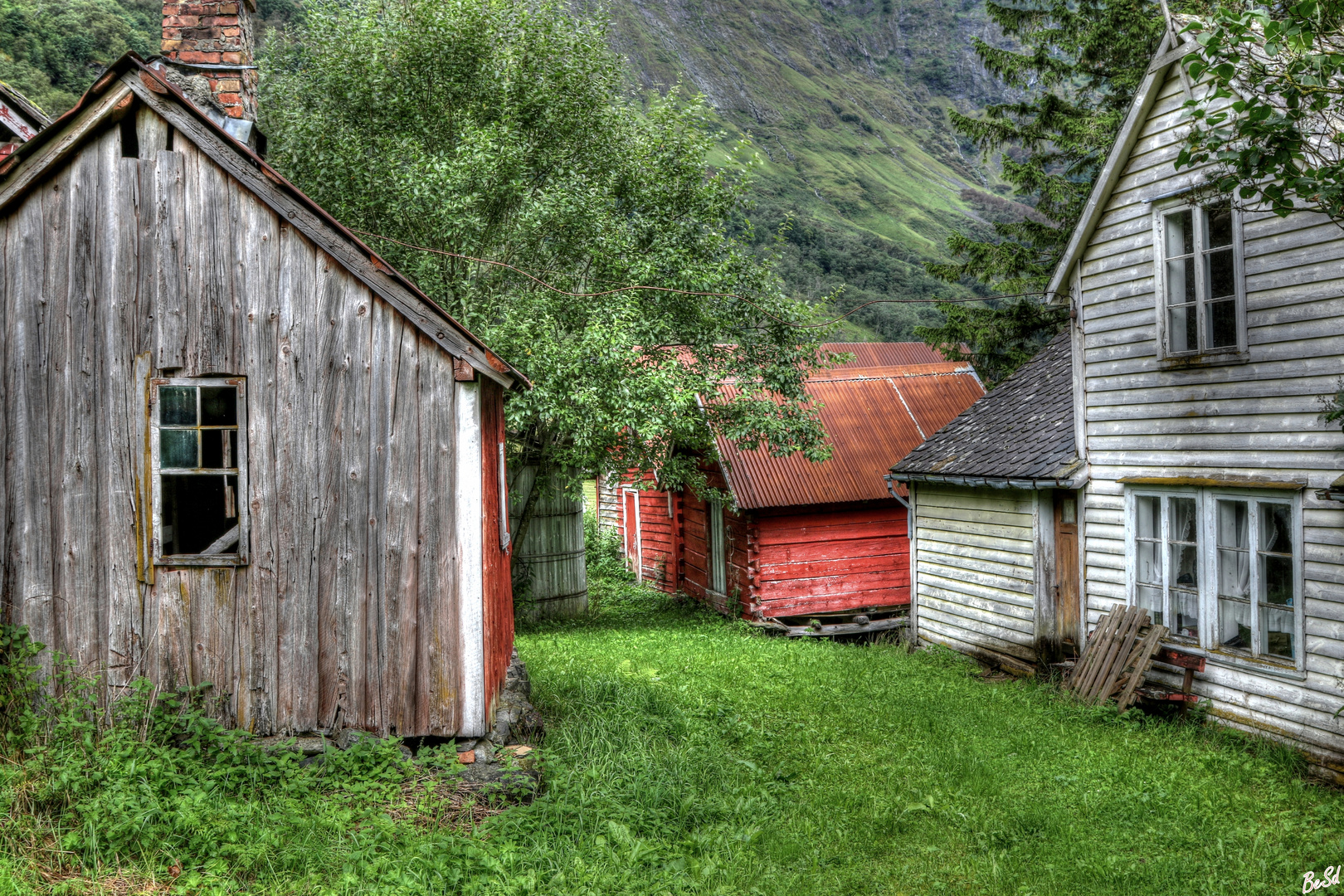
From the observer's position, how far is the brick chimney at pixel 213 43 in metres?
8.43

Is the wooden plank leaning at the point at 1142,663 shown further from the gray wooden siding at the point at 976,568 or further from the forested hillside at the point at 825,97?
the forested hillside at the point at 825,97

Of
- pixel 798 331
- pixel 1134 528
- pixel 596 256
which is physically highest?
pixel 596 256

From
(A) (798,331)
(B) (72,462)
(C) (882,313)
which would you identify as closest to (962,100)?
(C) (882,313)

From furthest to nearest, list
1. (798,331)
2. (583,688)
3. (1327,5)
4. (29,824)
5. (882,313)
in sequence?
(882,313) < (798,331) < (583,688) < (1327,5) < (29,824)

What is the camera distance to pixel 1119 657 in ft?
31.1

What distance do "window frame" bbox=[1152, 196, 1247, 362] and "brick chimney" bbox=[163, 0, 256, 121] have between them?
9782 mm

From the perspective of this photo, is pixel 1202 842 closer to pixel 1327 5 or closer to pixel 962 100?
pixel 1327 5

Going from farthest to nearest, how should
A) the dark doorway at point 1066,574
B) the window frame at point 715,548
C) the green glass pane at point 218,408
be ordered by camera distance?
1. the window frame at point 715,548
2. the dark doorway at point 1066,574
3. the green glass pane at point 218,408

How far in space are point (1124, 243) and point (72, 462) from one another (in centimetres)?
1061

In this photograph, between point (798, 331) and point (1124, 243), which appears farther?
point (798, 331)

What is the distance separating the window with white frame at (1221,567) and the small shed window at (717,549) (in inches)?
388

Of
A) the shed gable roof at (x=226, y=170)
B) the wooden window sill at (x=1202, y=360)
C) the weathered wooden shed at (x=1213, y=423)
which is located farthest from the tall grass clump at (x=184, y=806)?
the wooden window sill at (x=1202, y=360)

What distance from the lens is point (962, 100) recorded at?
176 meters

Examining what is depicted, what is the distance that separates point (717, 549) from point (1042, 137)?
13.1 metres
